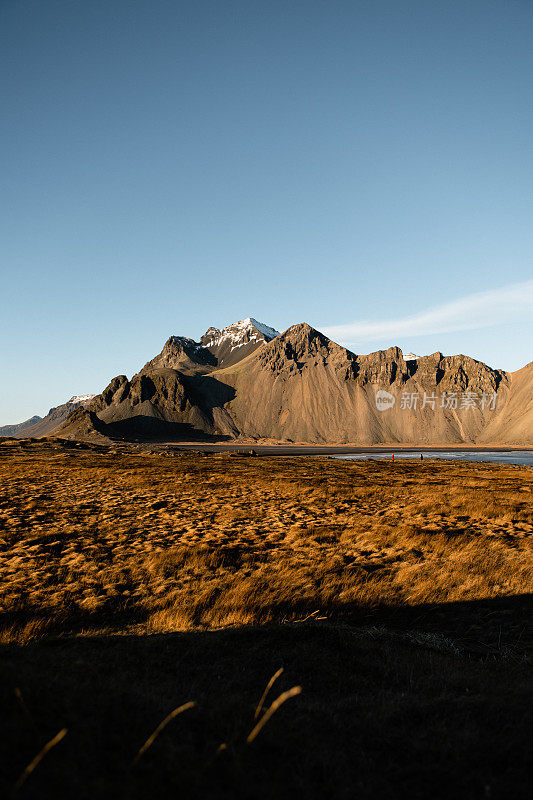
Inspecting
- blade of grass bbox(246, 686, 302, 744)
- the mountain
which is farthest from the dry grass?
the mountain

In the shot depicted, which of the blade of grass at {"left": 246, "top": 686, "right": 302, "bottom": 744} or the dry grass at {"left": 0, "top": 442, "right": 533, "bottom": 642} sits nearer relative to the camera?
the blade of grass at {"left": 246, "top": 686, "right": 302, "bottom": 744}

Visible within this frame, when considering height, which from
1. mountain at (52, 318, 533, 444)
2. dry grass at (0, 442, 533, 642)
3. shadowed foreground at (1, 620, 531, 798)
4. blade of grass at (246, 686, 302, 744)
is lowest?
dry grass at (0, 442, 533, 642)

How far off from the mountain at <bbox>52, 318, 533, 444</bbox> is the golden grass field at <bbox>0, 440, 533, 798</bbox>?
133156mm

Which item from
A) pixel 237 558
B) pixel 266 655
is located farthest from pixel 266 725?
pixel 237 558

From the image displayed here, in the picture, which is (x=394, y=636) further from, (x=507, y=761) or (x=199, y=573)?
(x=199, y=573)

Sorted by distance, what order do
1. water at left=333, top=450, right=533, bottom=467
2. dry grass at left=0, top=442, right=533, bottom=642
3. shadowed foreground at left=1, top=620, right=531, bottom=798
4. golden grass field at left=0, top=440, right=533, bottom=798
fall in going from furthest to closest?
water at left=333, top=450, right=533, bottom=467 → dry grass at left=0, top=442, right=533, bottom=642 → golden grass field at left=0, top=440, right=533, bottom=798 → shadowed foreground at left=1, top=620, right=531, bottom=798

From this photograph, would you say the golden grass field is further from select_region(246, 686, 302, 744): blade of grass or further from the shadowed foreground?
select_region(246, 686, 302, 744): blade of grass

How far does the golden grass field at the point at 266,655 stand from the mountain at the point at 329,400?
437ft

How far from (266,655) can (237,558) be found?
5.12 m

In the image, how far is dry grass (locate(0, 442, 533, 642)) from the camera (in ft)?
20.3

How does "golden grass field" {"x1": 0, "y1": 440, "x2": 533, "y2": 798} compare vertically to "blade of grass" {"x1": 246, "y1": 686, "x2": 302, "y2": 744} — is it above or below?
below

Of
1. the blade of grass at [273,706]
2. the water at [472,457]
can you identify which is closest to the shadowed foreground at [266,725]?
the blade of grass at [273,706]

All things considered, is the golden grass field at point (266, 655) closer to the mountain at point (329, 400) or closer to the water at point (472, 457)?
the water at point (472, 457)

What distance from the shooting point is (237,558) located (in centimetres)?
888
